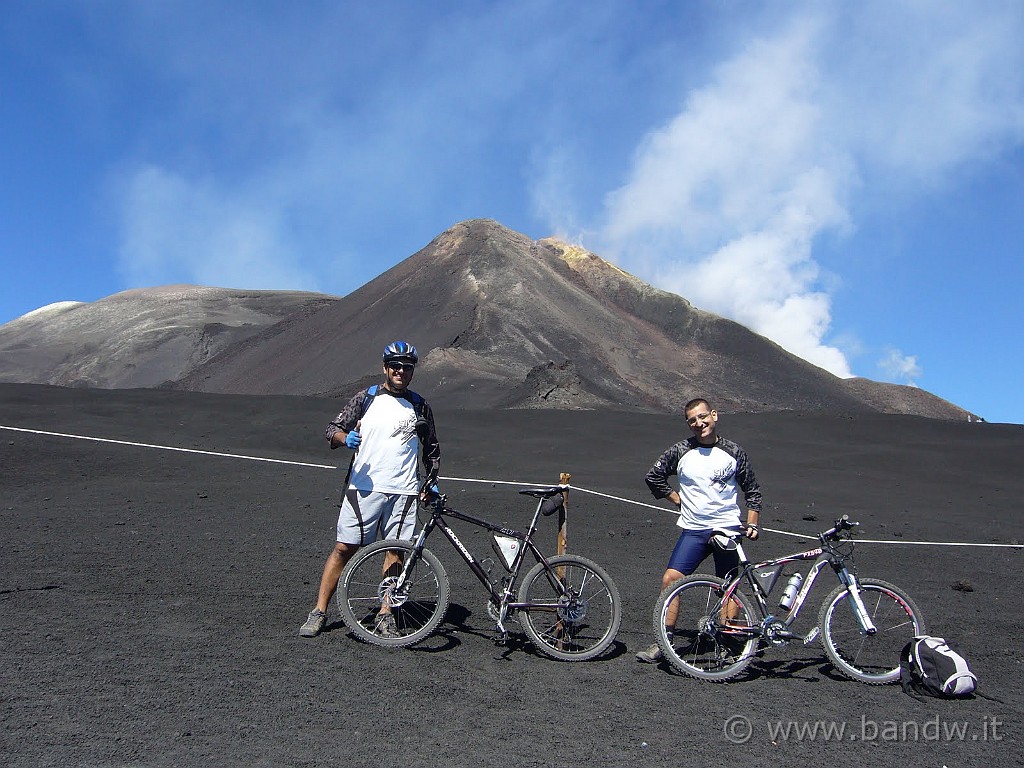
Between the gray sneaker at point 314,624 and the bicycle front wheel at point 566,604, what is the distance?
3.92ft

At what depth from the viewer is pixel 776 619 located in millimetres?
4602

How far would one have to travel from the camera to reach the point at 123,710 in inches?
141

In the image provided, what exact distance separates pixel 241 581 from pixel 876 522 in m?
9.62

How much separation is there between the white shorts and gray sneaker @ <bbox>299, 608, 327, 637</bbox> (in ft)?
1.52

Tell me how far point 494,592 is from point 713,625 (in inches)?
50.8

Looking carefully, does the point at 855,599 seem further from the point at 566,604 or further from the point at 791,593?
the point at 566,604

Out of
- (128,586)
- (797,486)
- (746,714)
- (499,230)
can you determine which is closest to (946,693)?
(746,714)

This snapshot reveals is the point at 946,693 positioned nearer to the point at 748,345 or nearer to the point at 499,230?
the point at 748,345

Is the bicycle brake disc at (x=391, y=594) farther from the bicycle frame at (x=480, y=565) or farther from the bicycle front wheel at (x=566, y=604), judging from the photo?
the bicycle front wheel at (x=566, y=604)

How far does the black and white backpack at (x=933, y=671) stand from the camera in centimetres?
425

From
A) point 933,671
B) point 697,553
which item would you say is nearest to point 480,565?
point 697,553

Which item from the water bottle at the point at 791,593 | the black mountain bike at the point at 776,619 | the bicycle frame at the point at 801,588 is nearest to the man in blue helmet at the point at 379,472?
the black mountain bike at the point at 776,619

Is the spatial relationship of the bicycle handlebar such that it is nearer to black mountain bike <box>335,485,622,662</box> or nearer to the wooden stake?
black mountain bike <box>335,485,622,662</box>

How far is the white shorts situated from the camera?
15.7 feet
